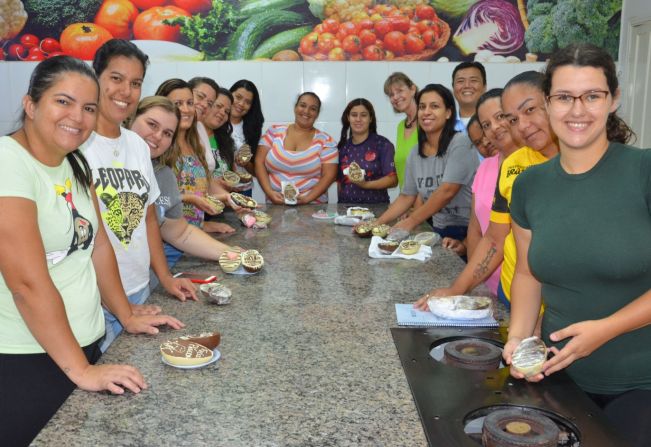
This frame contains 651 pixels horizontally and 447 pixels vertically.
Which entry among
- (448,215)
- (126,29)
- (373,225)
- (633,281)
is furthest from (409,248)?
(126,29)

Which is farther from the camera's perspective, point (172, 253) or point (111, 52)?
point (172, 253)

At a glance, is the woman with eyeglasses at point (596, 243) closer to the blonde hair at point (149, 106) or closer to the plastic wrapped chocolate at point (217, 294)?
the plastic wrapped chocolate at point (217, 294)

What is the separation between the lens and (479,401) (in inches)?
50.3

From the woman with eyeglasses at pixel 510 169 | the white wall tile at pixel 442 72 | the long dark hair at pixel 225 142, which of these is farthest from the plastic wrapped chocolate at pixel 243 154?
the woman with eyeglasses at pixel 510 169

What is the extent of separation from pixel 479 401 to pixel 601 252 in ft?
1.45

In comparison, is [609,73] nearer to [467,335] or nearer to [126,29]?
[467,335]

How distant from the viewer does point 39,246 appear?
1.41m

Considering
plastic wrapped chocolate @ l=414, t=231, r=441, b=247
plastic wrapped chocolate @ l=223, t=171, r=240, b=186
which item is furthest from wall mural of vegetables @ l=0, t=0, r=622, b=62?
plastic wrapped chocolate @ l=414, t=231, r=441, b=247

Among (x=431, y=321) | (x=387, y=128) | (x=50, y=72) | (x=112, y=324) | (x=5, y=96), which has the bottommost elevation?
(x=112, y=324)

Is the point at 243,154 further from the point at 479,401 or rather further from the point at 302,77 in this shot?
the point at 479,401

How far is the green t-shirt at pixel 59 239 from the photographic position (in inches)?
56.6

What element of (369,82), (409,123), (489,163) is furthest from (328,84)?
(489,163)

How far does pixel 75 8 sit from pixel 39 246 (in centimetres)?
432

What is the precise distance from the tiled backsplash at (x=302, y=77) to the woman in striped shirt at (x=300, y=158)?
31.6 inches
